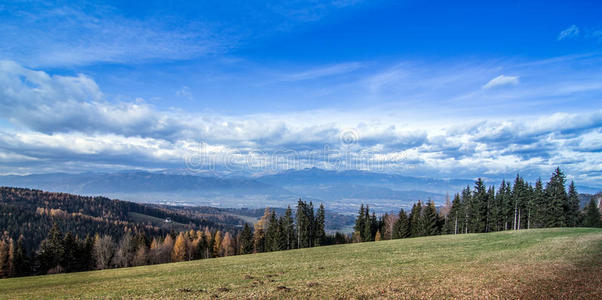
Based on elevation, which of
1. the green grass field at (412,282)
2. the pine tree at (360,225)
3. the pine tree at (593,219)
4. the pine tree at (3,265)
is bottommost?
the pine tree at (3,265)

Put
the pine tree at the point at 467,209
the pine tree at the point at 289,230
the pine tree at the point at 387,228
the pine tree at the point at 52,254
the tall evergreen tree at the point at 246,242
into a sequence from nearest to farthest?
the pine tree at the point at 52,254 < the pine tree at the point at 289,230 < the pine tree at the point at 467,209 < the tall evergreen tree at the point at 246,242 < the pine tree at the point at 387,228

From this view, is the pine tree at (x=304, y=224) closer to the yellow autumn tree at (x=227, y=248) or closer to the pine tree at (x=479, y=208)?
the yellow autumn tree at (x=227, y=248)

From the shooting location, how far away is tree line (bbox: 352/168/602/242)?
64.3 metres

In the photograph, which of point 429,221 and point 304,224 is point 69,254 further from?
point 429,221

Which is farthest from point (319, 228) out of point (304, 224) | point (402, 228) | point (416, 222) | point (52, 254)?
point (52, 254)

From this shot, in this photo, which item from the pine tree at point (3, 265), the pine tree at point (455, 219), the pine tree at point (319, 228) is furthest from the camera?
the pine tree at point (319, 228)

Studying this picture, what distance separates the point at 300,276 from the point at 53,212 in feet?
709

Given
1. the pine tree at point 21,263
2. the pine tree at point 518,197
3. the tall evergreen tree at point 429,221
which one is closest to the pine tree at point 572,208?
the pine tree at point 518,197

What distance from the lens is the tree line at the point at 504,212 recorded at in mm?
64312

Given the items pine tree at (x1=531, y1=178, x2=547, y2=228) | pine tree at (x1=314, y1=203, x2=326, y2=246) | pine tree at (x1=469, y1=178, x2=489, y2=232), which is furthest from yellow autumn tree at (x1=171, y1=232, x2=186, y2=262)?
pine tree at (x1=531, y1=178, x2=547, y2=228)

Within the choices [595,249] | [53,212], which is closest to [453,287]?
[595,249]

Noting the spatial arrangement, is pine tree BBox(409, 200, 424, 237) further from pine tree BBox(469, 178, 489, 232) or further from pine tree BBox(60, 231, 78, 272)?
pine tree BBox(60, 231, 78, 272)

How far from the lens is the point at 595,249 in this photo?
82.0 ft

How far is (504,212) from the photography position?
70562 millimetres
